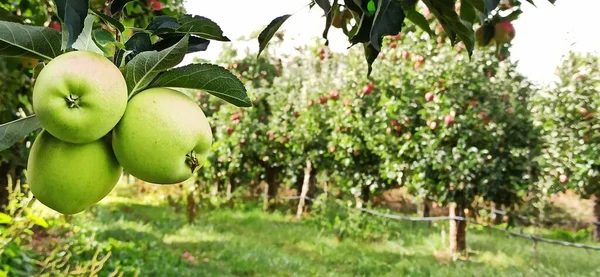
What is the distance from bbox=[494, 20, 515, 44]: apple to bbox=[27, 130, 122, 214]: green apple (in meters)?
1.14

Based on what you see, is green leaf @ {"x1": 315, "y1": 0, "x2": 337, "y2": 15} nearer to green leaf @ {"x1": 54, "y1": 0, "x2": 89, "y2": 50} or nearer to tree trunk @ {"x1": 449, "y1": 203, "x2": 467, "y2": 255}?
green leaf @ {"x1": 54, "y1": 0, "x2": 89, "y2": 50}

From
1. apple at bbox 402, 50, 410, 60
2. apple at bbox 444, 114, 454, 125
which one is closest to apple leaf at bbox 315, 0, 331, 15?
apple at bbox 444, 114, 454, 125

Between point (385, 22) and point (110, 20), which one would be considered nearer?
point (110, 20)

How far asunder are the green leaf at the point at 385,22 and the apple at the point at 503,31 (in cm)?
80

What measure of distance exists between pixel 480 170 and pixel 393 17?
5353 millimetres

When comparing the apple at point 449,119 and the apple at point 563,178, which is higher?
the apple at point 449,119

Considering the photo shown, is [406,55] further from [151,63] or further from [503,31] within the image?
[151,63]

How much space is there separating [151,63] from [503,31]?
3.76 ft

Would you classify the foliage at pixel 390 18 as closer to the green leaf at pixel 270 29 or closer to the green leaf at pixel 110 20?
the green leaf at pixel 270 29

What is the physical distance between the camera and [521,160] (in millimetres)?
5824

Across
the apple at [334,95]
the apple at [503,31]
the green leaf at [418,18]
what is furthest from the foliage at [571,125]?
the green leaf at [418,18]

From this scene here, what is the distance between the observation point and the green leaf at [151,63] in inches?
17.7

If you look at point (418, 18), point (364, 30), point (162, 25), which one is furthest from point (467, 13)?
point (162, 25)

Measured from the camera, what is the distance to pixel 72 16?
0.43 meters
